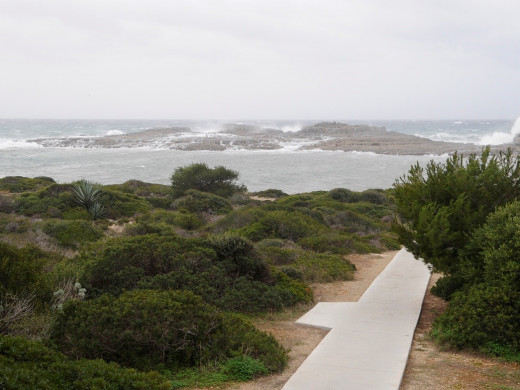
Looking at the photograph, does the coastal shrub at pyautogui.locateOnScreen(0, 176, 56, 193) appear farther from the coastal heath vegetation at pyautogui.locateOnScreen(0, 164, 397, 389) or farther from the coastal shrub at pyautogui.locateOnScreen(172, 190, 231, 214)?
the coastal heath vegetation at pyautogui.locateOnScreen(0, 164, 397, 389)

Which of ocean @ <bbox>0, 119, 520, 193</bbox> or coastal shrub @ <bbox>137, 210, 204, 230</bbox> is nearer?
coastal shrub @ <bbox>137, 210, 204, 230</bbox>

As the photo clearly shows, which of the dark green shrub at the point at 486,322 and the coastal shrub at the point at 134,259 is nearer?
the dark green shrub at the point at 486,322

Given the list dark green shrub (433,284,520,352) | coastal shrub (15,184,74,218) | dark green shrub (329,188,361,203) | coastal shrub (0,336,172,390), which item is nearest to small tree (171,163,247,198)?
dark green shrub (329,188,361,203)

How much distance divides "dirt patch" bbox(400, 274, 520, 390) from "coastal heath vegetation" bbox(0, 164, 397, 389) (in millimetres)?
1698

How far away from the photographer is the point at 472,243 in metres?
8.27

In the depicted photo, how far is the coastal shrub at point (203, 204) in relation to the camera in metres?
22.3

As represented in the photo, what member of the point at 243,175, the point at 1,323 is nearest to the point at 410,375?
the point at 1,323

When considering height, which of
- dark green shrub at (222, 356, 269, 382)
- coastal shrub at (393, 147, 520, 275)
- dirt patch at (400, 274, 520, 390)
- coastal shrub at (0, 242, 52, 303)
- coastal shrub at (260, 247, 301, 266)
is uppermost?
coastal shrub at (393, 147, 520, 275)

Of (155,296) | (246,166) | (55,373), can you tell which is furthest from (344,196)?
(246,166)

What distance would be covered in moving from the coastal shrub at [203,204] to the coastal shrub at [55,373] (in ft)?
55.3

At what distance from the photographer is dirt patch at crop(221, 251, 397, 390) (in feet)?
20.2

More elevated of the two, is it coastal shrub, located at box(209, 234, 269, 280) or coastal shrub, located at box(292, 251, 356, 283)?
coastal shrub, located at box(209, 234, 269, 280)

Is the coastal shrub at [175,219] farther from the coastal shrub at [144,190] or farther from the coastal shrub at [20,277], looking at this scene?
the coastal shrub at [20,277]

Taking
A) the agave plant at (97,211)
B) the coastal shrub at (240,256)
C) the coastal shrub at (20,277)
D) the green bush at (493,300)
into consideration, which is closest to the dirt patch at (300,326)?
the coastal shrub at (240,256)
